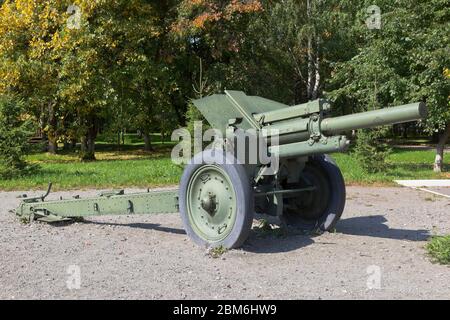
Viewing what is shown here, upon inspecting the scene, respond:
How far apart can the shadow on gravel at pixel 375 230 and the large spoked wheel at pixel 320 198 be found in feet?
1.35

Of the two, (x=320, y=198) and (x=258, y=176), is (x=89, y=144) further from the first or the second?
(x=258, y=176)

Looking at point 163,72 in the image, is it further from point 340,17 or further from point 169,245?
point 169,245

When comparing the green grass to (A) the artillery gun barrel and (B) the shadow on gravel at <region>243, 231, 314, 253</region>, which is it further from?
(A) the artillery gun barrel

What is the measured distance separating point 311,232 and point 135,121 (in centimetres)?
1828

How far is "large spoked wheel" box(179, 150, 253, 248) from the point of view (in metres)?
5.10

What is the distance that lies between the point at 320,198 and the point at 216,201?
1499 mm

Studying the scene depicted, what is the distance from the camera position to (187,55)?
24328mm

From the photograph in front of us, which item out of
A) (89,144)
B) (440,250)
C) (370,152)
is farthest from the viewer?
(89,144)

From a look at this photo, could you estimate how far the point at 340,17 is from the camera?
24578mm

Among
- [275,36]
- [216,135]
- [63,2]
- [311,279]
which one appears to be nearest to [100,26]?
[63,2]

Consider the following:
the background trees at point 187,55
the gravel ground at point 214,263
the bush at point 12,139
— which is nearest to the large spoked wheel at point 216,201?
the gravel ground at point 214,263

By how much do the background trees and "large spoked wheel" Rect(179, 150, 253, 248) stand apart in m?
9.09

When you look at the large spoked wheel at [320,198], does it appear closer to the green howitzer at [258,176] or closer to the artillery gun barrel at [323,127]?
the green howitzer at [258,176]

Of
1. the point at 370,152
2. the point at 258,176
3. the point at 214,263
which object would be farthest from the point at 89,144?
the point at 214,263
